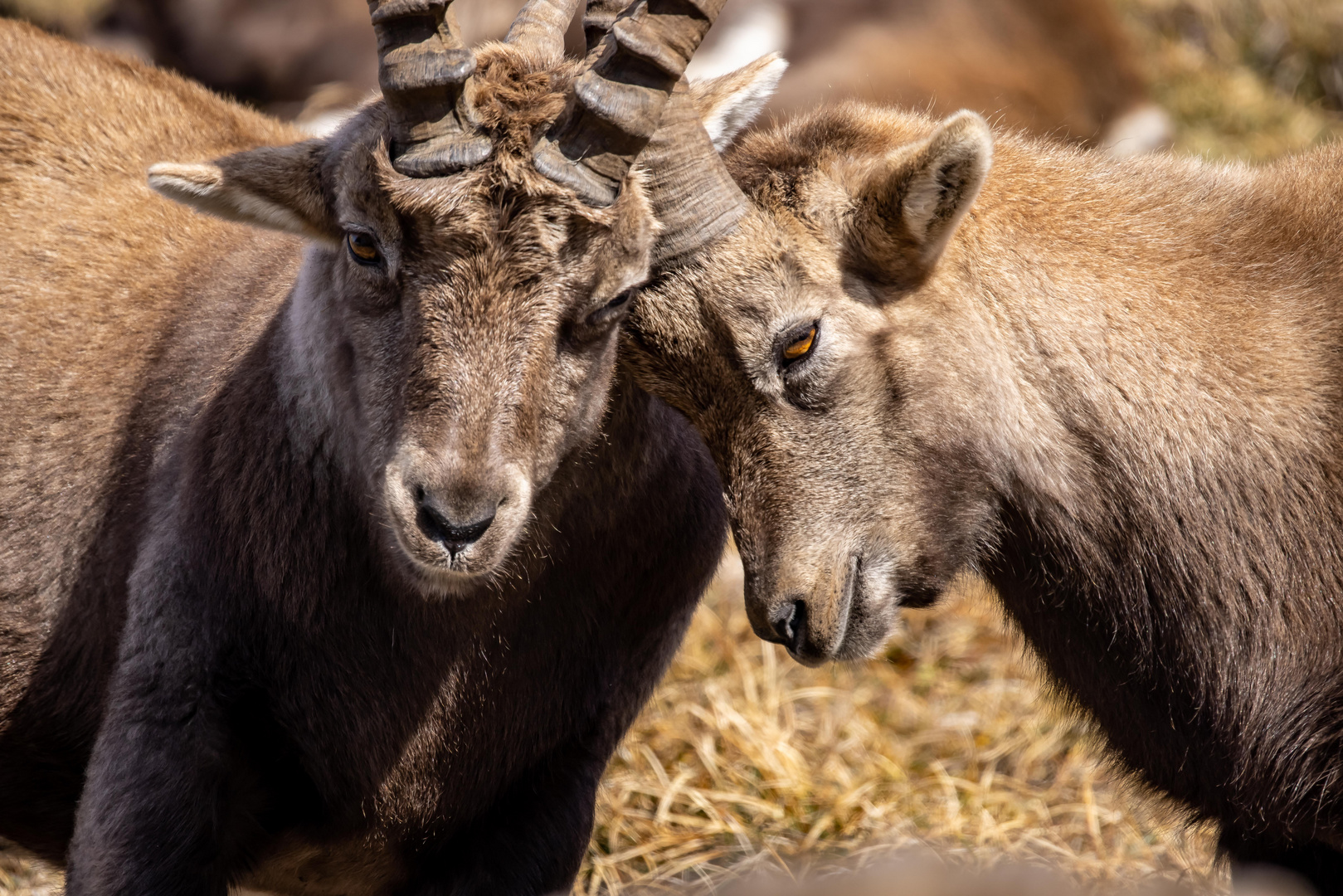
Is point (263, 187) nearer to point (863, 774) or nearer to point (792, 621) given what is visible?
point (792, 621)

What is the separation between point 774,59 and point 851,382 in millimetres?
1228

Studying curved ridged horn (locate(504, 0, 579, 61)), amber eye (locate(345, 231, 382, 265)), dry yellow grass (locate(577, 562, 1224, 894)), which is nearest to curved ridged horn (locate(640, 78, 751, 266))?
curved ridged horn (locate(504, 0, 579, 61))

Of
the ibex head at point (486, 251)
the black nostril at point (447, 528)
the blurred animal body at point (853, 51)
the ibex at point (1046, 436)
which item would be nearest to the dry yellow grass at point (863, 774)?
the ibex at point (1046, 436)

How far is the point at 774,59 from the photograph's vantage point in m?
4.55

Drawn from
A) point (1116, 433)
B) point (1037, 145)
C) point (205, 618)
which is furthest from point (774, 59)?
point (205, 618)

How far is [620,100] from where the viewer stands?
3650mm

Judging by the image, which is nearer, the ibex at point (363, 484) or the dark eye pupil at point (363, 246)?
the ibex at point (363, 484)

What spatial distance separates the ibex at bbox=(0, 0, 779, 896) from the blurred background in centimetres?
109

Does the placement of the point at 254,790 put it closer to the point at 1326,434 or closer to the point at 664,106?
the point at 664,106

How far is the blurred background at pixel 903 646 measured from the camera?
19.0 ft

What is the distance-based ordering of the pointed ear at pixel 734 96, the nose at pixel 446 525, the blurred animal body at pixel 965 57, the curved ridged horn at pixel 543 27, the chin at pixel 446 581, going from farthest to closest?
the blurred animal body at pixel 965 57 → the pointed ear at pixel 734 96 → the curved ridged horn at pixel 543 27 → the chin at pixel 446 581 → the nose at pixel 446 525

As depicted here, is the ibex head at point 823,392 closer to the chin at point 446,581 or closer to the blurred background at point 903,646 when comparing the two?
the blurred background at point 903,646

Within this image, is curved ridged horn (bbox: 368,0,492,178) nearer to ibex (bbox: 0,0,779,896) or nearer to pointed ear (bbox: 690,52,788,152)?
ibex (bbox: 0,0,779,896)

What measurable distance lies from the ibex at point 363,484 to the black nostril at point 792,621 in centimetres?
61
